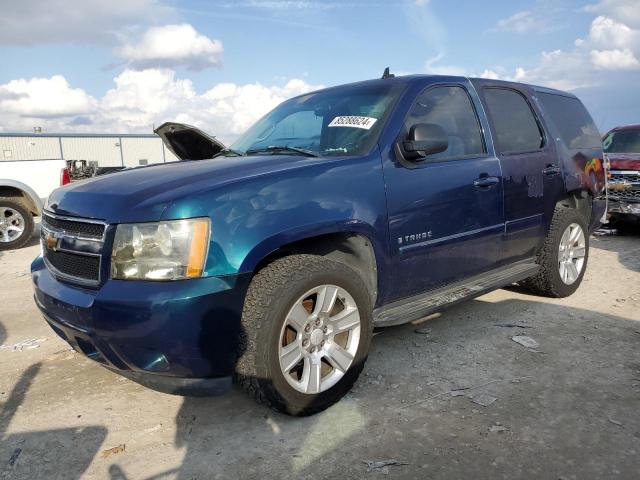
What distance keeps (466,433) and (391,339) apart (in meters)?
1.36

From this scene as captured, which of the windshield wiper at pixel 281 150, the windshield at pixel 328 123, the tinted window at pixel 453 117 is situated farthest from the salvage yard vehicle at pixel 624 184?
the windshield wiper at pixel 281 150

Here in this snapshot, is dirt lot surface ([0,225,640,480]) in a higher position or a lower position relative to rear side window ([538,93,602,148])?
lower

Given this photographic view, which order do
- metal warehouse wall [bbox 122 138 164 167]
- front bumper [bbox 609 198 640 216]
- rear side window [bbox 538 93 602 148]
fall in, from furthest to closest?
metal warehouse wall [bbox 122 138 164 167]
front bumper [bbox 609 198 640 216]
rear side window [bbox 538 93 602 148]

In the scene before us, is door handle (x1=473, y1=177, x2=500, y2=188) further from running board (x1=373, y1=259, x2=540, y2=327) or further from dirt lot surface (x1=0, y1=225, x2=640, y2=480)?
dirt lot surface (x1=0, y1=225, x2=640, y2=480)

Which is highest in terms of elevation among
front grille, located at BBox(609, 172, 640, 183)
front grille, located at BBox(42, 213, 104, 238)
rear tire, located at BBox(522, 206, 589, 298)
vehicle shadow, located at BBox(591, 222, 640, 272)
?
front grille, located at BBox(42, 213, 104, 238)

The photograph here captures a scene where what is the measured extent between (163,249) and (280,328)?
689 mm

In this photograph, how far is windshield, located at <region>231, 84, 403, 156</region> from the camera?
10.6 feet

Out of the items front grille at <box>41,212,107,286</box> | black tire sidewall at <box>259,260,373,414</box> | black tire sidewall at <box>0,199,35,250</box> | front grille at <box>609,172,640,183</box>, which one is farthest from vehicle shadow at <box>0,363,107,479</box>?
front grille at <box>609,172,640,183</box>

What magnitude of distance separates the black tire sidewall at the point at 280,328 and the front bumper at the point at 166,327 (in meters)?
0.18

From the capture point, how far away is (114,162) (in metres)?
47.4

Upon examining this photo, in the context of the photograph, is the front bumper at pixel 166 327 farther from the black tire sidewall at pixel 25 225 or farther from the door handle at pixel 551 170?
the black tire sidewall at pixel 25 225

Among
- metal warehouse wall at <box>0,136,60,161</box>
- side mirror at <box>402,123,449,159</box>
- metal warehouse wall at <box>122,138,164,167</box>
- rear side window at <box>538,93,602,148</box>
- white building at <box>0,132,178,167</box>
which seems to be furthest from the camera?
metal warehouse wall at <box>122,138,164,167</box>

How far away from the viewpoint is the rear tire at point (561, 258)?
4551 mm

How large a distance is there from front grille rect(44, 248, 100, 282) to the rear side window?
4055 mm
